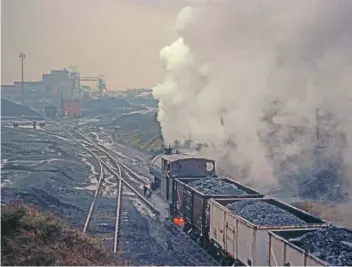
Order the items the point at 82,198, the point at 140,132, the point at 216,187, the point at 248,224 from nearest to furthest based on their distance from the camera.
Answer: the point at 248,224 < the point at 216,187 < the point at 82,198 < the point at 140,132

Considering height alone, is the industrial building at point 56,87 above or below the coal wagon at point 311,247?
above

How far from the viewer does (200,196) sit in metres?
15.6

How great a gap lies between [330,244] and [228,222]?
11.3ft

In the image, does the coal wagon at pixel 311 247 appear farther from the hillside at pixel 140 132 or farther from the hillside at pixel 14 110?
the hillside at pixel 14 110

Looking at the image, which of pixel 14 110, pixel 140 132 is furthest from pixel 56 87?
pixel 140 132

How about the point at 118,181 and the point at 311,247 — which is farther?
the point at 118,181

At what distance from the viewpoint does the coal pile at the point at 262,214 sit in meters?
12.1

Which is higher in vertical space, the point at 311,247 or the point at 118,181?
the point at 311,247

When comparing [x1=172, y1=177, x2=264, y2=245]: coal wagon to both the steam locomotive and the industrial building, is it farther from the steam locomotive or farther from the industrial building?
the industrial building

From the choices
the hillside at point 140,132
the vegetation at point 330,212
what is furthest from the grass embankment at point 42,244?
the hillside at point 140,132

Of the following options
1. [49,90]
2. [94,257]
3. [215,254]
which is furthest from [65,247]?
[49,90]

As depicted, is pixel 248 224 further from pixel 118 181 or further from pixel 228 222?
pixel 118 181

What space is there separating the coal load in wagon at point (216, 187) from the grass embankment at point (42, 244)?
12.3ft

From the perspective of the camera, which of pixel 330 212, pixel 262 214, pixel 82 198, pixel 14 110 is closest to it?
pixel 262 214
